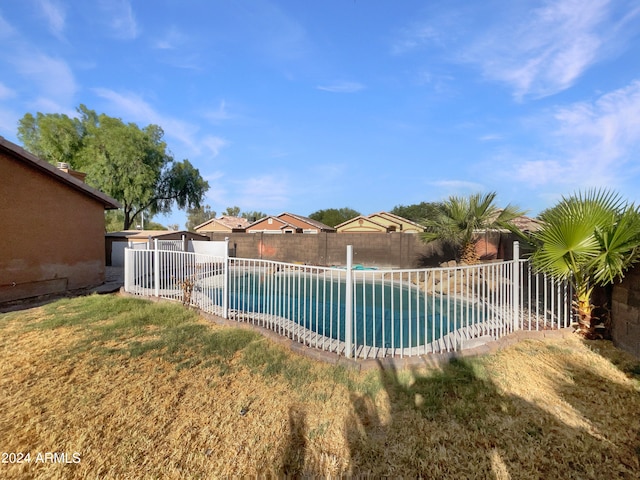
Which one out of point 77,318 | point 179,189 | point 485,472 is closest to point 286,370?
point 485,472

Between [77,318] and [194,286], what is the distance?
1.95 metres

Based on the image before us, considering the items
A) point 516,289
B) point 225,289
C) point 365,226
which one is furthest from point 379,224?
point 225,289

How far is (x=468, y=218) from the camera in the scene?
385 inches

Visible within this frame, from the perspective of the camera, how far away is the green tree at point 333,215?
172 feet

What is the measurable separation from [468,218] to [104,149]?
23315 millimetres

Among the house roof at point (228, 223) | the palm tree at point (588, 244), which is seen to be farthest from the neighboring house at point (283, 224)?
the palm tree at point (588, 244)

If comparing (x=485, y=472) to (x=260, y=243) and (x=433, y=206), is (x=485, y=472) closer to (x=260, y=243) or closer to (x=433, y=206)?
(x=433, y=206)

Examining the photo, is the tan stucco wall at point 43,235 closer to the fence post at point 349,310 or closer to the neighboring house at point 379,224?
the fence post at point 349,310

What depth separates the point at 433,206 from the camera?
420 inches

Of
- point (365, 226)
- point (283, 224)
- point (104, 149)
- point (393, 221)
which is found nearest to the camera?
point (104, 149)

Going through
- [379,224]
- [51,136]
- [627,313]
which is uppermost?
[51,136]

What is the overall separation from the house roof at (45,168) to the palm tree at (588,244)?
35.7 ft

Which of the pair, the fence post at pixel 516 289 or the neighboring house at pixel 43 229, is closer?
the fence post at pixel 516 289

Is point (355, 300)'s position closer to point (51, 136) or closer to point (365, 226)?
point (51, 136)
